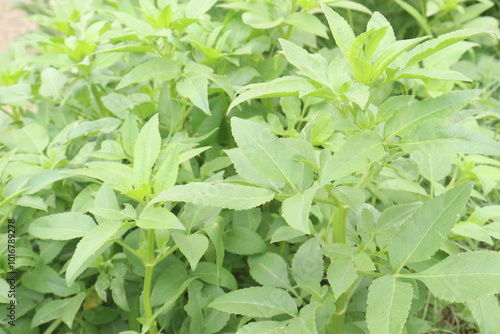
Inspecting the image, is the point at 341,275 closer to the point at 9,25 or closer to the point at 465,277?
the point at 465,277

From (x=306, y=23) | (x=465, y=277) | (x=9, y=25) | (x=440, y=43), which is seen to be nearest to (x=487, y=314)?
(x=465, y=277)

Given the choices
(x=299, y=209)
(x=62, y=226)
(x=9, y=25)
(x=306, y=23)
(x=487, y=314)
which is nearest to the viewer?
(x=299, y=209)

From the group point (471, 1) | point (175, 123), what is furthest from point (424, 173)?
point (471, 1)

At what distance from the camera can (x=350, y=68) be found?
3.62ft

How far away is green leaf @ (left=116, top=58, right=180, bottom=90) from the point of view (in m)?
1.47

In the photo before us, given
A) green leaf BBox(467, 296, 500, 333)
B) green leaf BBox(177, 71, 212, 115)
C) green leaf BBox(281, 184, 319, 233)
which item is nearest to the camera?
green leaf BBox(281, 184, 319, 233)

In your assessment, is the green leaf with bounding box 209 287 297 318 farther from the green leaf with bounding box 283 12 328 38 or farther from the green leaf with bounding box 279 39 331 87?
the green leaf with bounding box 283 12 328 38

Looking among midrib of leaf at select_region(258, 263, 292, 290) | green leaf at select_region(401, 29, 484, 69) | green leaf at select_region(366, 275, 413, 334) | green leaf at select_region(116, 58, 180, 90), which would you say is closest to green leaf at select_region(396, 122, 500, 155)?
green leaf at select_region(401, 29, 484, 69)

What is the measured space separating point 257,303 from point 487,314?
513 mm

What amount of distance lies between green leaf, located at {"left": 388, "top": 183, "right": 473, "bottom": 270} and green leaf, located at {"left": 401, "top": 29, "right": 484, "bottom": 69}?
0.27 meters

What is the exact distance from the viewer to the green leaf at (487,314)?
117 centimetres

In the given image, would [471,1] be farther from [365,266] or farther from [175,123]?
[365,266]

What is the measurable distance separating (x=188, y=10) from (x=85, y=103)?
22.5 inches

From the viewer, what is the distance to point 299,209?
38.2 inches
